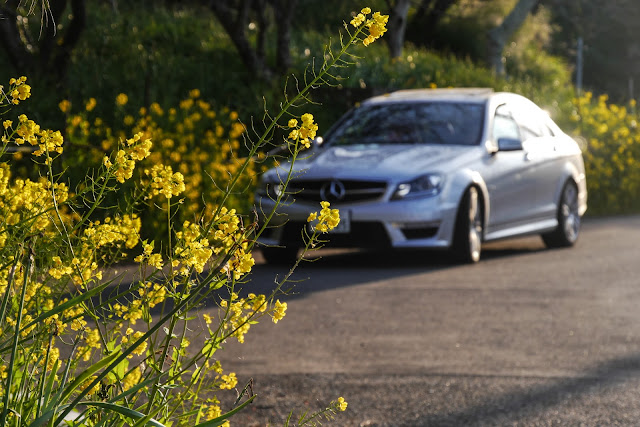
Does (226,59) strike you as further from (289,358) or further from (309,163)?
(289,358)

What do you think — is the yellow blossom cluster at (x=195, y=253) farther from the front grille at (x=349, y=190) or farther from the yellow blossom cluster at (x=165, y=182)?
the front grille at (x=349, y=190)

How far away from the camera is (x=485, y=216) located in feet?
36.5

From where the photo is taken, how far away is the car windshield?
1148 cm

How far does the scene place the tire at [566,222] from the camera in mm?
12656

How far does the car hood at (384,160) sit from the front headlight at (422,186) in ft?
0.21

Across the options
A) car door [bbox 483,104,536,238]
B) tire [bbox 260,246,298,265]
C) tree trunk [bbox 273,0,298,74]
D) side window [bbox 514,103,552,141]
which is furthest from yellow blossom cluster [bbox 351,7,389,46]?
tree trunk [bbox 273,0,298,74]

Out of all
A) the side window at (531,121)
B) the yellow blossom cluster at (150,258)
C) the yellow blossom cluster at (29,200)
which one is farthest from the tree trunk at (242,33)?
the yellow blossom cluster at (150,258)

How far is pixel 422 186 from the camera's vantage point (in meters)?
10.4

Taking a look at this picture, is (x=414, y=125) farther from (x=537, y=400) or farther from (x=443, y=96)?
(x=537, y=400)

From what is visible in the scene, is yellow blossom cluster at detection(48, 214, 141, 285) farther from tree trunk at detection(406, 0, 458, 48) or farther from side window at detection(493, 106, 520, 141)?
tree trunk at detection(406, 0, 458, 48)

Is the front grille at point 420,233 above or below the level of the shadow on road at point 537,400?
below

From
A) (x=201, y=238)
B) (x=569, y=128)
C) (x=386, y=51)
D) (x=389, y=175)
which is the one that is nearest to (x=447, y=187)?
(x=389, y=175)

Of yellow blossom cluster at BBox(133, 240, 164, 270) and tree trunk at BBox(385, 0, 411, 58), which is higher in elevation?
yellow blossom cluster at BBox(133, 240, 164, 270)

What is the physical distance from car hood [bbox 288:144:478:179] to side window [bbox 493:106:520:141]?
2.14 feet
